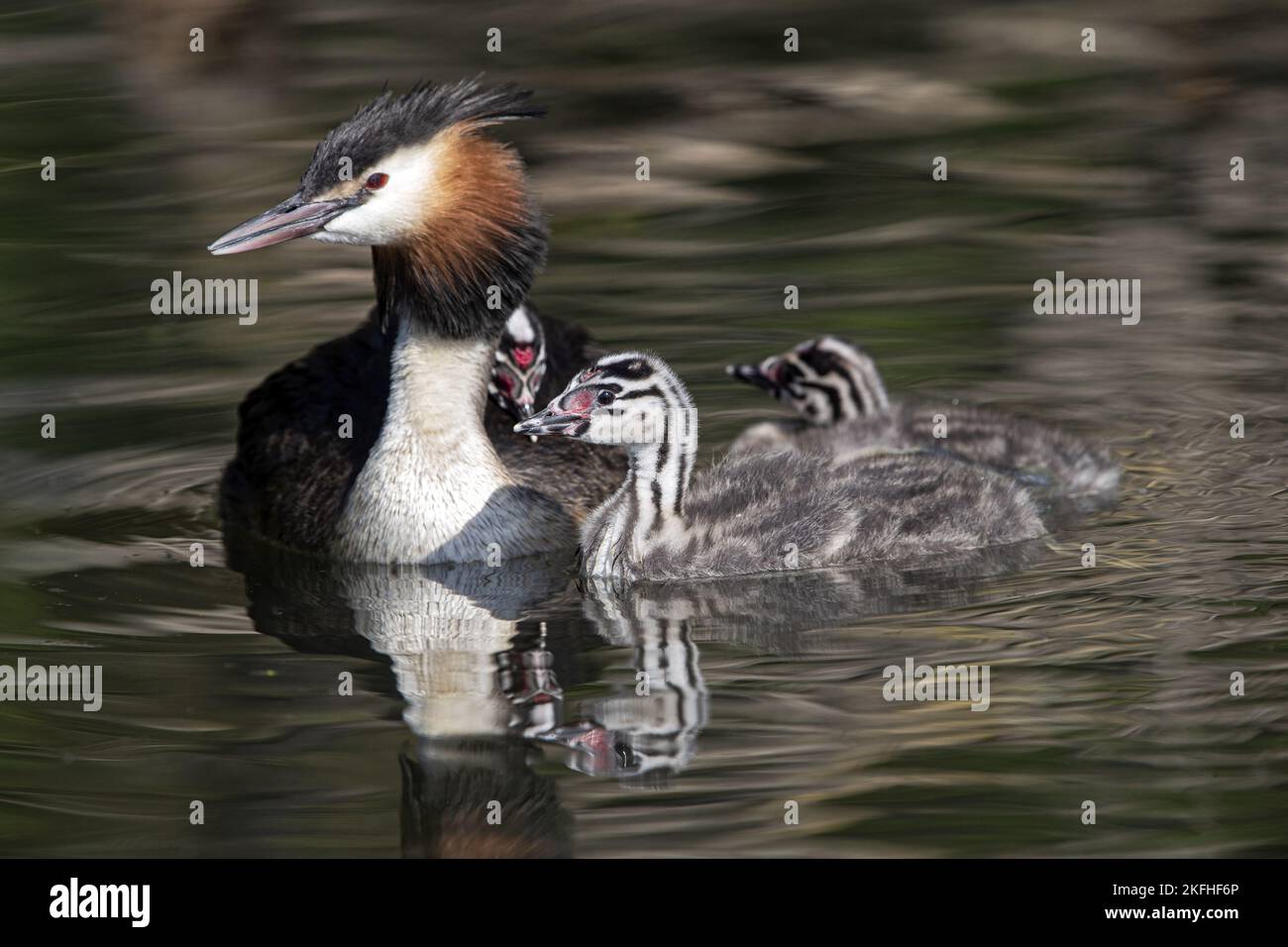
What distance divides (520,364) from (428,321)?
29.7 inches

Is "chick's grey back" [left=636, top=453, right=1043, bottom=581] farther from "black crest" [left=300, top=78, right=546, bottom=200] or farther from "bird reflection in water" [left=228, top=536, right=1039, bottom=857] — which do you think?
"black crest" [left=300, top=78, right=546, bottom=200]

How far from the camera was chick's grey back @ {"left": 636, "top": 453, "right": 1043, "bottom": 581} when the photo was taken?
8531mm

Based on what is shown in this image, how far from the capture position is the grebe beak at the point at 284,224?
8469 millimetres

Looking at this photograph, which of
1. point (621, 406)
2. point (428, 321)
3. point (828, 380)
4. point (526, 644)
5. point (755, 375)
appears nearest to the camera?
point (526, 644)

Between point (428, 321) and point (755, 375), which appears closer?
point (428, 321)

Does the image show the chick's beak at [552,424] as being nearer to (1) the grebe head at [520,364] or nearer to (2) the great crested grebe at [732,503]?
(2) the great crested grebe at [732,503]

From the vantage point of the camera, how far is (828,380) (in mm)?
10164

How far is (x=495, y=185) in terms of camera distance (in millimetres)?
8930

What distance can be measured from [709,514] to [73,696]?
245cm

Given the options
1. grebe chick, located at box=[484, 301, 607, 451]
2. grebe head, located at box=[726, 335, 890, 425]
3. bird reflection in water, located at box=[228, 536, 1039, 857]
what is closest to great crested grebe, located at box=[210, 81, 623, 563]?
bird reflection in water, located at box=[228, 536, 1039, 857]

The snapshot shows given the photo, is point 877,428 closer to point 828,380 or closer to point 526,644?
point 828,380

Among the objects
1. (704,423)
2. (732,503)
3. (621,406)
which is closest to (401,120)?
(621,406)

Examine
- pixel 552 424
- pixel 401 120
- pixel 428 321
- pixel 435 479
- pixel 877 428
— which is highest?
pixel 401 120

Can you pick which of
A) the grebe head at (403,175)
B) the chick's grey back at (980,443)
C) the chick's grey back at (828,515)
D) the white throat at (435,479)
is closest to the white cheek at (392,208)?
the grebe head at (403,175)
